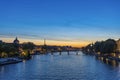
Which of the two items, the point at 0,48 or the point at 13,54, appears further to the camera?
the point at 13,54

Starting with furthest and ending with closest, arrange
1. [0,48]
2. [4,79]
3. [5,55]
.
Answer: [5,55] < [0,48] < [4,79]

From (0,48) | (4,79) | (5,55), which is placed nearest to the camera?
(4,79)

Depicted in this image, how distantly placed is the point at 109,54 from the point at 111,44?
9371 mm

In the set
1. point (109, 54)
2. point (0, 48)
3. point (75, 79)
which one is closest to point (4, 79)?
point (75, 79)

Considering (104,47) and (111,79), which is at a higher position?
(104,47)

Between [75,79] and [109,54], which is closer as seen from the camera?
[75,79]

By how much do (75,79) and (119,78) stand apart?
7884 mm

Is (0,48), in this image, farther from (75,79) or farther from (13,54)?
(75,79)

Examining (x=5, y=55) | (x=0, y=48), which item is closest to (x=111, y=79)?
(x=0, y=48)

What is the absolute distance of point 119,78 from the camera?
5734 centimetres

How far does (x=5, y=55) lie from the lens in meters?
147

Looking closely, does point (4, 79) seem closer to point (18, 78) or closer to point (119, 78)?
point (18, 78)

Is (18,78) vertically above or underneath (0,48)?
underneath

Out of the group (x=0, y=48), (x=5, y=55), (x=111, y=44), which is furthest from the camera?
(x=111, y=44)
